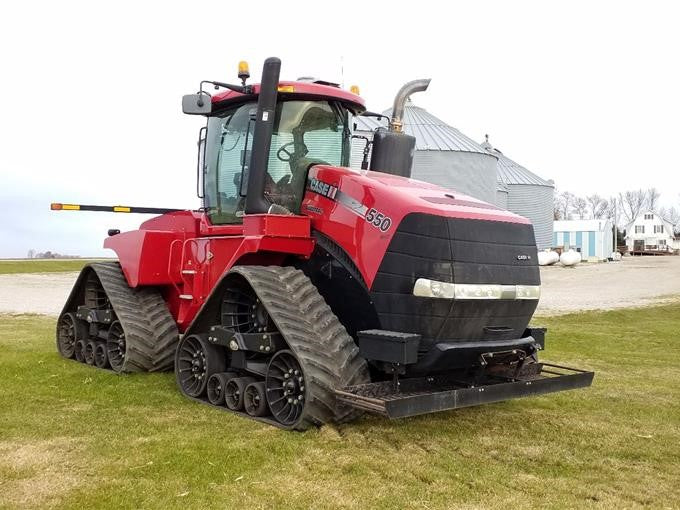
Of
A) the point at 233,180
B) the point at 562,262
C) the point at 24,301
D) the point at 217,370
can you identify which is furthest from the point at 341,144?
the point at 562,262

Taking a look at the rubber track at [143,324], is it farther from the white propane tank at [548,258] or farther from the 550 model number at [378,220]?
the white propane tank at [548,258]

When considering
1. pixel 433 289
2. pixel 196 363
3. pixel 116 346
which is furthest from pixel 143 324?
pixel 433 289

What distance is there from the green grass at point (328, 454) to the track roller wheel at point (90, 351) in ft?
3.06

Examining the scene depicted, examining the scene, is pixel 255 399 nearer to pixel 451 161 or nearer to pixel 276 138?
pixel 276 138

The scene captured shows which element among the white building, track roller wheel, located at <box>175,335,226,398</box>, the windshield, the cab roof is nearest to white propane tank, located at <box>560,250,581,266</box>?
the white building

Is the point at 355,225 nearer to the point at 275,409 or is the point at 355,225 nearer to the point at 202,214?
the point at 275,409

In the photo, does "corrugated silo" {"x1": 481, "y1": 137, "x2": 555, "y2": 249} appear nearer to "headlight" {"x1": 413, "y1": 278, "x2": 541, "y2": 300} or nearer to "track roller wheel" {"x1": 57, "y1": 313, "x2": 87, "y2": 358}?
"track roller wheel" {"x1": 57, "y1": 313, "x2": 87, "y2": 358}

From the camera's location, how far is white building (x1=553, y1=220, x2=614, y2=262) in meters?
65.4

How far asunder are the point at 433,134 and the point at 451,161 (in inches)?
101

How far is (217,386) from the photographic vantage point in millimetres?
7102

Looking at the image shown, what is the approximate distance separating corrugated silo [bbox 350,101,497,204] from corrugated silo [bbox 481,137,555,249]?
9.27 meters

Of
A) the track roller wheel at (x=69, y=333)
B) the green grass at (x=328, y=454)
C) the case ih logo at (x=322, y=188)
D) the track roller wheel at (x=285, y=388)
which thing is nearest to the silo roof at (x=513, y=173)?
the track roller wheel at (x=69, y=333)

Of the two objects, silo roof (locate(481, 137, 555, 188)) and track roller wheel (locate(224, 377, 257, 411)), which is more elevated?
silo roof (locate(481, 137, 555, 188))

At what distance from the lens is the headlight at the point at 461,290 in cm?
588
